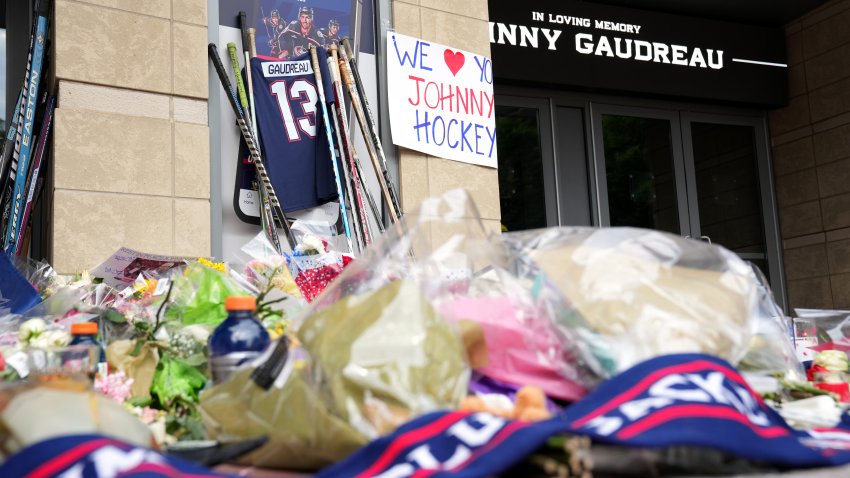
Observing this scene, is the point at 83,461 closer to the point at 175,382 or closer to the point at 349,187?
the point at 175,382

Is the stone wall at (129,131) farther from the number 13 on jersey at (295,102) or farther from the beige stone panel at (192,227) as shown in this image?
the number 13 on jersey at (295,102)

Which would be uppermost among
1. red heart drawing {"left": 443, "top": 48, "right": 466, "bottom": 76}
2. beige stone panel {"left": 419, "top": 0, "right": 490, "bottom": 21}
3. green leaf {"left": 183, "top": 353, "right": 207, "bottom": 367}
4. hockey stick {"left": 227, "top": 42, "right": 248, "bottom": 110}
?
beige stone panel {"left": 419, "top": 0, "right": 490, "bottom": 21}

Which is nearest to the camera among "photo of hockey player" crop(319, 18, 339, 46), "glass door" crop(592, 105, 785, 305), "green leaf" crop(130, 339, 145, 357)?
"green leaf" crop(130, 339, 145, 357)

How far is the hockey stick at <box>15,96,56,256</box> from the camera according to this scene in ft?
10.3

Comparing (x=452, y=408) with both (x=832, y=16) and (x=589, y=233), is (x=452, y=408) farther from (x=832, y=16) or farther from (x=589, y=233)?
(x=832, y=16)

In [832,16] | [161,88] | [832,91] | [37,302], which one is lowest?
[37,302]

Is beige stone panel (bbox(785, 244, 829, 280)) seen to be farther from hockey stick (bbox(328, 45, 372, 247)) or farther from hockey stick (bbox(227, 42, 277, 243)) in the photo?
hockey stick (bbox(227, 42, 277, 243))

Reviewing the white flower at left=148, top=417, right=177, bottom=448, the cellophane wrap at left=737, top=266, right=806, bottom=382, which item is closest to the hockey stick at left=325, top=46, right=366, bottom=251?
the cellophane wrap at left=737, top=266, right=806, bottom=382

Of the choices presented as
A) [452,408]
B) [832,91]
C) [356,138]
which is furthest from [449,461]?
[832,91]

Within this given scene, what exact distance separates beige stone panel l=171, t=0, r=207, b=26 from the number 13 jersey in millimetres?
298

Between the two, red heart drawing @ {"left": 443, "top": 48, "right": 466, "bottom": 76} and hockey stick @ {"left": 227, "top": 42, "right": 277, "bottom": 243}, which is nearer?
hockey stick @ {"left": 227, "top": 42, "right": 277, "bottom": 243}

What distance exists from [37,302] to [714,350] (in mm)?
1625

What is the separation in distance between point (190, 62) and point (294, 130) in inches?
21.9

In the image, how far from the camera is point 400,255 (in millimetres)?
1160
